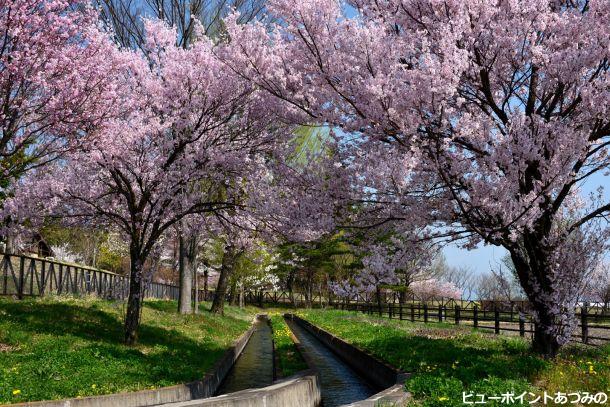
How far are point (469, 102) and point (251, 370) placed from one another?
10.6 meters

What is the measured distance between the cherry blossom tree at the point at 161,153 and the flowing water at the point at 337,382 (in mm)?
5553

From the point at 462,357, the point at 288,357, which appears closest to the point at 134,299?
the point at 288,357

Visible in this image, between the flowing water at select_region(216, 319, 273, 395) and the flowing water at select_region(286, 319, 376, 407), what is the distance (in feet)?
5.36

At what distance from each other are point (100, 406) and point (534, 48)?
10.0 m

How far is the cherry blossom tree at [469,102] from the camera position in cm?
953

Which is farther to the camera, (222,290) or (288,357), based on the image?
(222,290)

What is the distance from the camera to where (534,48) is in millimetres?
10031

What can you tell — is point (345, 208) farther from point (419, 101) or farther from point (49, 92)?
point (49, 92)

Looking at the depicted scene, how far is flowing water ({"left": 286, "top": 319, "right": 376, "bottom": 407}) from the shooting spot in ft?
41.1

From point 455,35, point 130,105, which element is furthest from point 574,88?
point 130,105

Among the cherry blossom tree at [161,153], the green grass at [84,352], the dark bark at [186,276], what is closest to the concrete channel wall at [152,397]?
the green grass at [84,352]

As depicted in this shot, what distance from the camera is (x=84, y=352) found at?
11977 millimetres

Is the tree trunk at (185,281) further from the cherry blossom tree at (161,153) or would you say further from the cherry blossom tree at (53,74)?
the cherry blossom tree at (53,74)

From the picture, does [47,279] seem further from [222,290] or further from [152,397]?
[152,397]
